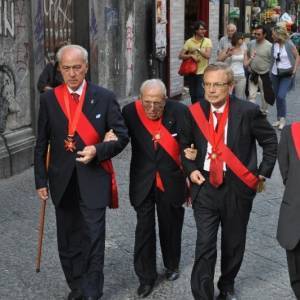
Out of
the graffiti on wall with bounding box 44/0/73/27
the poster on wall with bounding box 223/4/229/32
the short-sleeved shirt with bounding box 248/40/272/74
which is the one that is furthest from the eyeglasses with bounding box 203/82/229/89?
the poster on wall with bounding box 223/4/229/32

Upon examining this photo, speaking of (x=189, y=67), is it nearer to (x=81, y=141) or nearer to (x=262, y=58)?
(x=262, y=58)

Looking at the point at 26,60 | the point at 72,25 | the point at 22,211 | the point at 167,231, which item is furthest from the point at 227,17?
the point at 167,231

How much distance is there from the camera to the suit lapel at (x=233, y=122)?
425 centimetres

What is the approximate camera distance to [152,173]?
4660 mm

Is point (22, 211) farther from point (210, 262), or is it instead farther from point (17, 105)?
point (210, 262)

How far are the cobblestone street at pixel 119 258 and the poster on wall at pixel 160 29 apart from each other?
21.5ft

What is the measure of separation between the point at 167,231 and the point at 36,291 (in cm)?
101

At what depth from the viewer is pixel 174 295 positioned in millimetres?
4742

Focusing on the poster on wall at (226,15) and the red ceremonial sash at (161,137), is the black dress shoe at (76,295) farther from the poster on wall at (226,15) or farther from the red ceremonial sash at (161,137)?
the poster on wall at (226,15)

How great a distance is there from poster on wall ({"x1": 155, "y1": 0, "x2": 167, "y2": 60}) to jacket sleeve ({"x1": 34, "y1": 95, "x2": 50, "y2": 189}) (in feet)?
30.2

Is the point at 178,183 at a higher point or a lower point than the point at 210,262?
higher

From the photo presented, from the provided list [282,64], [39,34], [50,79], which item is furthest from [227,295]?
[282,64]

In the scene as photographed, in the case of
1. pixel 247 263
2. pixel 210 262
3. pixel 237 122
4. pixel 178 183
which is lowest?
pixel 247 263

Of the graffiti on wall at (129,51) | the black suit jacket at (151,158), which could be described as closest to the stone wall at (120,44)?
the graffiti on wall at (129,51)
